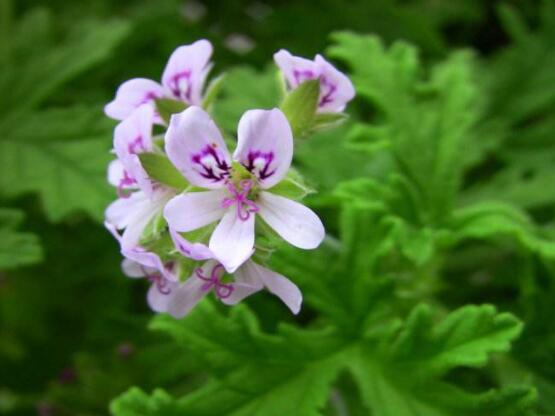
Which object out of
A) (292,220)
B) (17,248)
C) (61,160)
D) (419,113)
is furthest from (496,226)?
(61,160)

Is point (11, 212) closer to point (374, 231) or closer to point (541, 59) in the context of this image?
point (374, 231)

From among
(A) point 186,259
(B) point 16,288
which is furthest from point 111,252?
(A) point 186,259

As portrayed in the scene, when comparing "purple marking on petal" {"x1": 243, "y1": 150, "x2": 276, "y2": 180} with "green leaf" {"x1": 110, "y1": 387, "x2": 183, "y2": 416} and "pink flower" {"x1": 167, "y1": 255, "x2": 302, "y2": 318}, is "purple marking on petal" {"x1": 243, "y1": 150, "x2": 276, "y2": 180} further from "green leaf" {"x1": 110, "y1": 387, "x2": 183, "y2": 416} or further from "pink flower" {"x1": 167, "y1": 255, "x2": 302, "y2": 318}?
"green leaf" {"x1": 110, "y1": 387, "x2": 183, "y2": 416}

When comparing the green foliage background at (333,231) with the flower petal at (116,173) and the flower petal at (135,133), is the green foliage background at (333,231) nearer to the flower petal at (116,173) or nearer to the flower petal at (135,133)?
the flower petal at (116,173)

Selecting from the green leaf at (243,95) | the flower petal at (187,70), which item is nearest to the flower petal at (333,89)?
the flower petal at (187,70)

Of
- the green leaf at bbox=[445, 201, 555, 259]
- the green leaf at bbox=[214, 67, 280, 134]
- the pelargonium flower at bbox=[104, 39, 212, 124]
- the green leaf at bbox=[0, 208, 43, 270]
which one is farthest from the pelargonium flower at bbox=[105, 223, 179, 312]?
the green leaf at bbox=[214, 67, 280, 134]

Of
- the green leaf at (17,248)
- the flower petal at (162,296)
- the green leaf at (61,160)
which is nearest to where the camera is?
the flower petal at (162,296)
